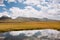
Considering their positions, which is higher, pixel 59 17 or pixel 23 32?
pixel 59 17

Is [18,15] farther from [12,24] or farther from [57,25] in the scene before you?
[57,25]

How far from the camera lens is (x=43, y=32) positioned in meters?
1.52

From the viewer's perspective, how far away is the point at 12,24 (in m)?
1.50

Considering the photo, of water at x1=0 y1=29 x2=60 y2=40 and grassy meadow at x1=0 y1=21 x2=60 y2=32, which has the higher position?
grassy meadow at x1=0 y1=21 x2=60 y2=32

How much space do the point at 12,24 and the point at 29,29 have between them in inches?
7.3

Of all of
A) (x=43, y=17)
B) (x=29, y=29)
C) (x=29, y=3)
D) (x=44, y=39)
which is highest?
(x=29, y=3)

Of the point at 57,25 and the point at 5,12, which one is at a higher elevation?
the point at 5,12

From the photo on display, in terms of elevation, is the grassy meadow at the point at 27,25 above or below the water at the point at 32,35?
above

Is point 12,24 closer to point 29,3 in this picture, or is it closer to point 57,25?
point 29,3

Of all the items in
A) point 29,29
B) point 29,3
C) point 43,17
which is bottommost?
point 29,29

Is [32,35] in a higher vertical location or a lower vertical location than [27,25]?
lower

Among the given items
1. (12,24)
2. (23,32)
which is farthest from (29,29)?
(12,24)

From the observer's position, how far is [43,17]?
5.06 ft

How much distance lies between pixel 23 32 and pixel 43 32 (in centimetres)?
21
